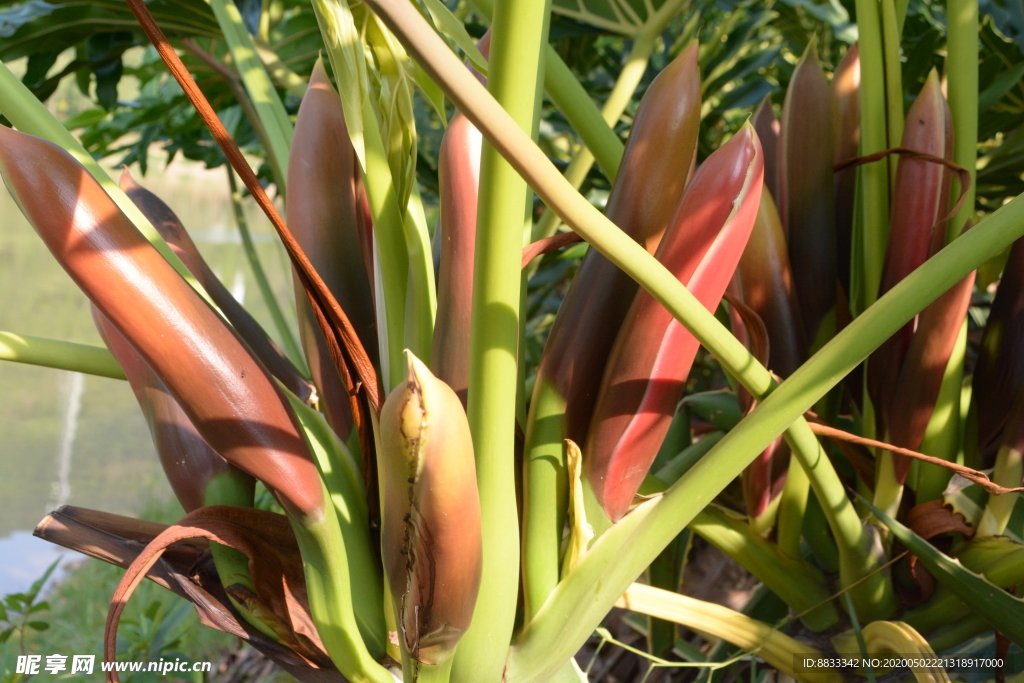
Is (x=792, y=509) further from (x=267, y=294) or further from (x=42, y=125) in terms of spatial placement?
(x=267, y=294)

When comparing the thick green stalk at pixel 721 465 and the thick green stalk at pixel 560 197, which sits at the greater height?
the thick green stalk at pixel 560 197

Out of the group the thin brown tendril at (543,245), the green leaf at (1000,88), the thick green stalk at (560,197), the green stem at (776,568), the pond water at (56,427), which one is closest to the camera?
the thick green stalk at (560,197)

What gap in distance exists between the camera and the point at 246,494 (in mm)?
333

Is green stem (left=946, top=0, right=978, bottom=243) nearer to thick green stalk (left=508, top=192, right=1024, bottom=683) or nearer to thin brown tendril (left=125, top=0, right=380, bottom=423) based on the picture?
thick green stalk (left=508, top=192, right=1024, bottom=683)

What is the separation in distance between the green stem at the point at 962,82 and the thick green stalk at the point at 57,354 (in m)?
0.42

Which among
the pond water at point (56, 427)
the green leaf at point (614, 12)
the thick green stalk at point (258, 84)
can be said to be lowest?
the pond water at point (56, 427)

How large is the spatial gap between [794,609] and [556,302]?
58 centimetres

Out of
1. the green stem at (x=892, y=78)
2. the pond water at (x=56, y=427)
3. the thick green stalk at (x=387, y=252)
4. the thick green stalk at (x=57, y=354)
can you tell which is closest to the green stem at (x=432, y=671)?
the thick green stalk at (x=387, y=252)

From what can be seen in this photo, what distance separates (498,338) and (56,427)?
6.20ft

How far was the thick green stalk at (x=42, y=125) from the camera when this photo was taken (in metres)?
0.28

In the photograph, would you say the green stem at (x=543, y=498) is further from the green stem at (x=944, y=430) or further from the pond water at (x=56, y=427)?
the pond water at (x=56, y=427)

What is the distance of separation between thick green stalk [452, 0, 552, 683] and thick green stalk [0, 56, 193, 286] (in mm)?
126

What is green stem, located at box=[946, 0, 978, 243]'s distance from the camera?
1.21ft

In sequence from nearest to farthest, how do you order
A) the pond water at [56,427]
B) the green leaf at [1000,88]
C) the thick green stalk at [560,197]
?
the thick green stalk at [560,197] < the green leaf at [1000,88] < the pond water at [56,427]
